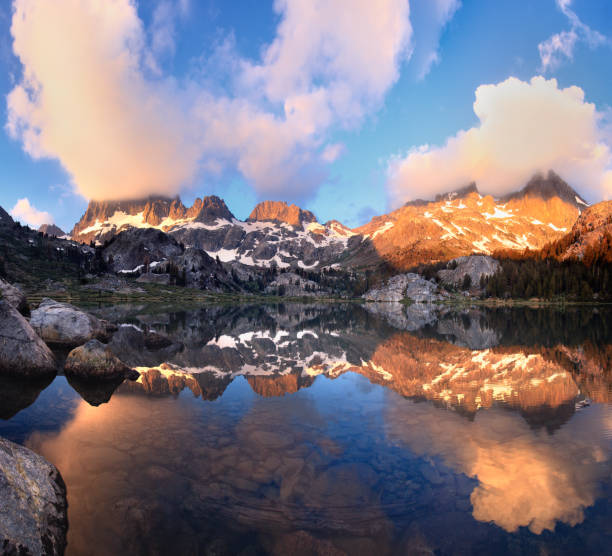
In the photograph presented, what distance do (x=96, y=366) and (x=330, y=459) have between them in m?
16.7

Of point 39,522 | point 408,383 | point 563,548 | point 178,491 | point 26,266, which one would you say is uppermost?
point 26,266

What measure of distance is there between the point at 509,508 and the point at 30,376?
80.0 feet

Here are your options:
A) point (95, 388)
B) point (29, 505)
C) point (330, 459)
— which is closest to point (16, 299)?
point (95, 388)

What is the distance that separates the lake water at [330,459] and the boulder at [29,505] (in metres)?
0.40

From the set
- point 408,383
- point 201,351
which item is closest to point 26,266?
point 201,351

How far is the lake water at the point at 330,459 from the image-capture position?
316 inches

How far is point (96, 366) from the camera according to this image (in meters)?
21.5

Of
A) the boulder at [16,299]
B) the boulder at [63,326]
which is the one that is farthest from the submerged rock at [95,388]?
the boulder at [16,299]

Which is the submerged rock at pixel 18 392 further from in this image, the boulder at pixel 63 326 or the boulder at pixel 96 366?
the boulder at pixel 63 326

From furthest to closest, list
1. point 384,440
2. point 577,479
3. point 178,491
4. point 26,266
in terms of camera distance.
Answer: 1. point 26,266
2. point 384,440
3. point 577,479
4. point 178,491

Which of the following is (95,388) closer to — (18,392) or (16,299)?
(18,392)

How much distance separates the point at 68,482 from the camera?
1005 centimetres

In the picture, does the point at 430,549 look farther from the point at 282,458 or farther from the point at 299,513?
the point at 282,458

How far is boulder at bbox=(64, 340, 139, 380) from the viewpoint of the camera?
21.4 m
